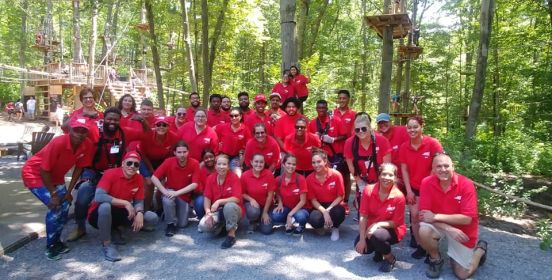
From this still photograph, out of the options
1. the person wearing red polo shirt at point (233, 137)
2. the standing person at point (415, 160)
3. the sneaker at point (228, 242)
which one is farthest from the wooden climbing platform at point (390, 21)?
the sneaker at point (228, 242)

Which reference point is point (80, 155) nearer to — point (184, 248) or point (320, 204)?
point (184, 248)

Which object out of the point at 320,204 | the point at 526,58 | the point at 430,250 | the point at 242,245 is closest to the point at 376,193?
the point at 430,250

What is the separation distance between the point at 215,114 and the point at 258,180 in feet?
8.16

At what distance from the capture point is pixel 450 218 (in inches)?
155

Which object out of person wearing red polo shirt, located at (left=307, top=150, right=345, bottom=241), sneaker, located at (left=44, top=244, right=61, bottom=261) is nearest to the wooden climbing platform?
person wearing red polo shirt, located at (left=307, top=150, right=345, bottom=241)

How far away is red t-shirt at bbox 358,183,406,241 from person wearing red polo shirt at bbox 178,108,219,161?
8.72 feet

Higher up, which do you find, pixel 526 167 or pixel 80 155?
pixel 80 155

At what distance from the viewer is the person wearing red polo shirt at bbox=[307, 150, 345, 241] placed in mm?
5125

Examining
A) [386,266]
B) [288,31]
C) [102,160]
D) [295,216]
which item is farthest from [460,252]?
[288,31]

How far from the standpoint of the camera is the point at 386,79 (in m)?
9.48

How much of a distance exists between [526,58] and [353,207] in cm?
1503

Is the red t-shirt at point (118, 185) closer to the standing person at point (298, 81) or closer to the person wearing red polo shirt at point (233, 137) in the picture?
the person wearing red polo shirt at point (233, 137)

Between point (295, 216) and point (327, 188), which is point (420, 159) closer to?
point (327, 188)

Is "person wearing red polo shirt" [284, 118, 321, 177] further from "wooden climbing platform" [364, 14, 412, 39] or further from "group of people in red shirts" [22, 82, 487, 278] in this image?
"wooden climbing platform" [364, 14, 412, 39]
